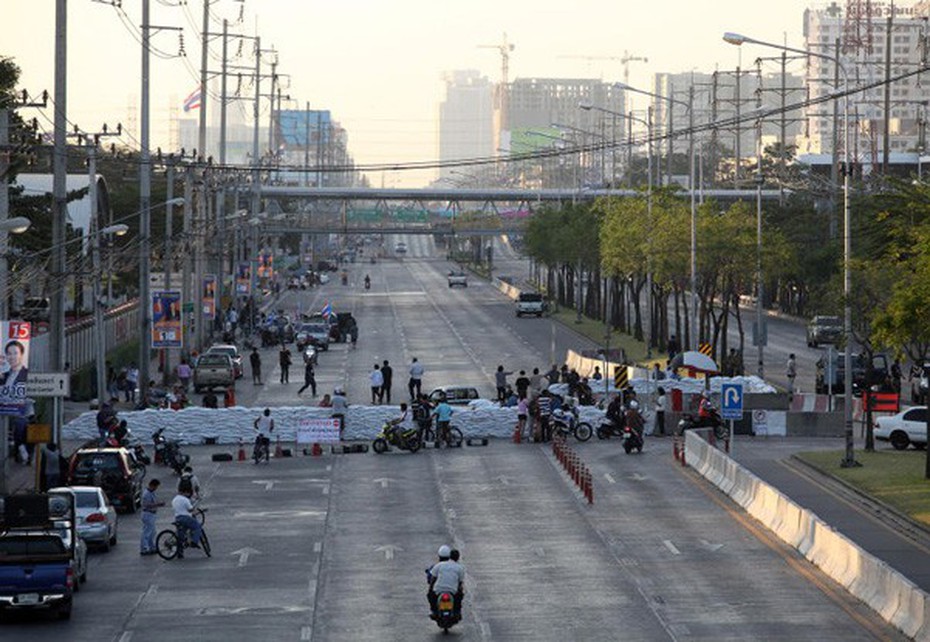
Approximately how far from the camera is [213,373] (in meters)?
80.6

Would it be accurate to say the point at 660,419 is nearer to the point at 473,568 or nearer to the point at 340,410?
the point at 340,410

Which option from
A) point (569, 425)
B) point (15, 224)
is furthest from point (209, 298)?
point (15, 224)

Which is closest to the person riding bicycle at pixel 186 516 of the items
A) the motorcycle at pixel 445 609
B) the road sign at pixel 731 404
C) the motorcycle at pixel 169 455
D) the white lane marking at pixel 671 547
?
the white lane marking at pixel 671 547

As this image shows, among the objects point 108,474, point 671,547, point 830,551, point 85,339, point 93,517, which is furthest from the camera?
point 85,339

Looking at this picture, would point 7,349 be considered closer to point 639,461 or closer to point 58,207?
point 58,207

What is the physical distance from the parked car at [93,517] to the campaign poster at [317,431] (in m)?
19.7

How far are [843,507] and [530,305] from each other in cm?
9067

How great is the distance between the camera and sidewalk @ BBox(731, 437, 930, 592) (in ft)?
121

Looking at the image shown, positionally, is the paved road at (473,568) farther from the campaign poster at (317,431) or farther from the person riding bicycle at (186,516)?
the campaign poster at (317,431)

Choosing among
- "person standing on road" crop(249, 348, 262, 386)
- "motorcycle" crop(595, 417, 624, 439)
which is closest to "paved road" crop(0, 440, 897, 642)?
"motorcycle" crop(595, 417, 624, 439)

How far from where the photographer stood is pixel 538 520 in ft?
140

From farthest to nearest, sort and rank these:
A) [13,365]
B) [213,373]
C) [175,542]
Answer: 1. [213,373]
2. [13,365]
3. [175,542]

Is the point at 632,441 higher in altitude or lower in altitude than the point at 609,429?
higher

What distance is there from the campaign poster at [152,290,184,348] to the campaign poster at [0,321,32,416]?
1184 inches
